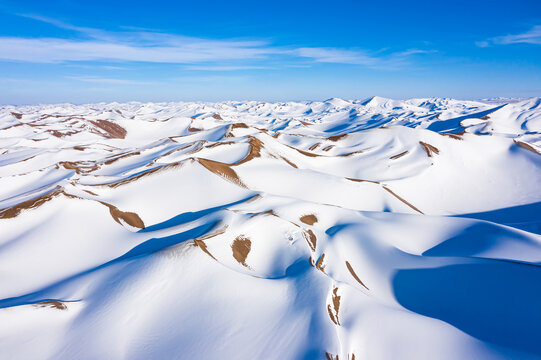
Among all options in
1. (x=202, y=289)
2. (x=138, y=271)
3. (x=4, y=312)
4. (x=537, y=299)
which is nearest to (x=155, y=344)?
(x=202, y=289)

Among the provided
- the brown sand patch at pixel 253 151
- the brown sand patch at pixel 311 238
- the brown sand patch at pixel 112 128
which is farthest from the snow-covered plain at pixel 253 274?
the brown sand patch at pixel 112 128

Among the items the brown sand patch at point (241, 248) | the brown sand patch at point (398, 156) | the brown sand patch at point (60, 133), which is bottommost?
the brown sand patch at point (60, 133)

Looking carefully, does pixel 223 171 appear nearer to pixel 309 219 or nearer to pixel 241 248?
pixel 309 219

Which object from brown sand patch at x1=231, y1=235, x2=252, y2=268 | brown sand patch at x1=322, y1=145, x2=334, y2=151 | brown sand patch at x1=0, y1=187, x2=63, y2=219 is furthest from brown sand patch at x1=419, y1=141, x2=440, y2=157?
brown sand patch at x1=0, y1=187, x2=63, y2=219

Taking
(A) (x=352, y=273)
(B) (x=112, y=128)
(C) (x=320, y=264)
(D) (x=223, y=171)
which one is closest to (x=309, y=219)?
(C) (x=320, y=264)

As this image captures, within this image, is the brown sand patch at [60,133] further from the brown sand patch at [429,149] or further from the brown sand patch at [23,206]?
the brown sand patch at [429,149]

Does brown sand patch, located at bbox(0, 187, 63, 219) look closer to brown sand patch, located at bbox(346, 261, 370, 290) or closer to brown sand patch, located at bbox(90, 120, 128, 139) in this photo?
brown sand patch, located at bbox(346, 261, 370, 290)
